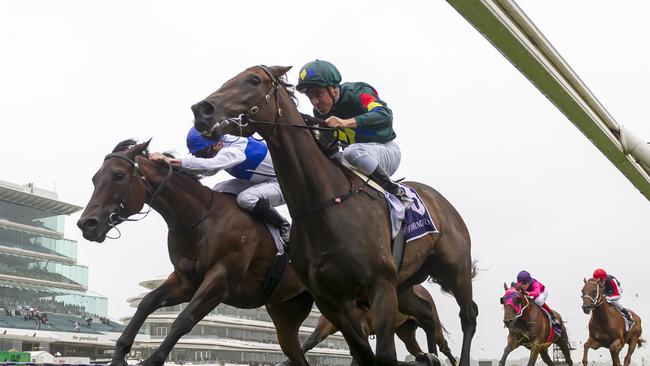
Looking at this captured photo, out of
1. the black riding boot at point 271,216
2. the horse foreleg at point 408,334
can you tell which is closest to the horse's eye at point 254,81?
the black riding boot at point 271,216

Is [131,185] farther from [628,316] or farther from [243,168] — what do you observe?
[628,316]

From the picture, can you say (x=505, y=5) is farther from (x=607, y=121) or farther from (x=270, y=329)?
(x=270, y=329)

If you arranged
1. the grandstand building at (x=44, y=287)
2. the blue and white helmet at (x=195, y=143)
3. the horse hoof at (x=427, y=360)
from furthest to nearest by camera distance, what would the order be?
1. the grandstand building at (x=44, y=287)
2. the blue and white helmet at (x=195, y=143)
3. the horse hoof at (x=427, y=360)

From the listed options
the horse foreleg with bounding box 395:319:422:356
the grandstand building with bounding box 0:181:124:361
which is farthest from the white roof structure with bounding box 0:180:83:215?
the horse foreleg with bounding box 395:319:422:356

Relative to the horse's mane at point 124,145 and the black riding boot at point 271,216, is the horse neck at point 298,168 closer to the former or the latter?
the black riding boot at point 271,216

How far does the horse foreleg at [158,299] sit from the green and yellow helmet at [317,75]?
282cm

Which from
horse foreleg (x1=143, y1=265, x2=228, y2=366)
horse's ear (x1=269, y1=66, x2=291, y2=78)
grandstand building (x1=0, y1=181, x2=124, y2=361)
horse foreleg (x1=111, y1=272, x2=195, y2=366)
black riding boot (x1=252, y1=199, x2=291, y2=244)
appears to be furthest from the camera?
grandstand building (x1=0, y1=181, x2=124, y2=361)

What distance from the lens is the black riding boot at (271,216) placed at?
8.62 meters

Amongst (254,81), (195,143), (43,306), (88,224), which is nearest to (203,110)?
(254,81)

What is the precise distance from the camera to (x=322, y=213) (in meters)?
5.85

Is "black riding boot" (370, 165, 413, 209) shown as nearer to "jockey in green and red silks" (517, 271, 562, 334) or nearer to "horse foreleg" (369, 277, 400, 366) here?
"horse foreleg" (369, 277, 400, 366)

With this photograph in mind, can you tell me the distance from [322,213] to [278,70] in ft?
3.92

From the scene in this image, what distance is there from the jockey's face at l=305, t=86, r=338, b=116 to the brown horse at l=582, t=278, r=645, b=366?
14.5 metres

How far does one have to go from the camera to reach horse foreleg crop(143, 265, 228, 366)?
734 centimetres
